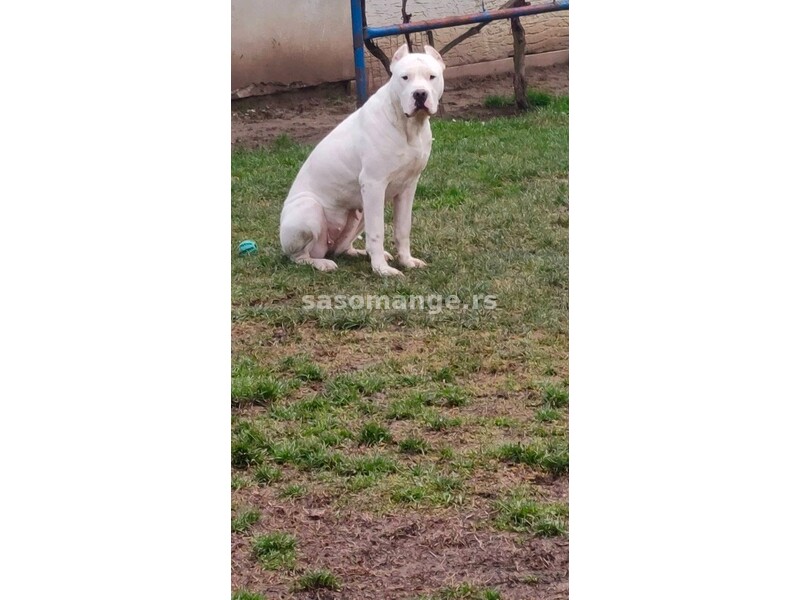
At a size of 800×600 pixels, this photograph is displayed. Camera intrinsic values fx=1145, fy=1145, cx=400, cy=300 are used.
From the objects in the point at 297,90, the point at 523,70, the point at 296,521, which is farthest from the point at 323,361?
the point at 523,70

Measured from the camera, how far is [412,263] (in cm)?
618

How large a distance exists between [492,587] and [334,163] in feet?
9.51

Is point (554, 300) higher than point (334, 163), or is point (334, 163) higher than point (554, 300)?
point (334, 163)

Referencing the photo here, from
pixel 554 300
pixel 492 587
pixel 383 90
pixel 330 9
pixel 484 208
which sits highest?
pixel 330 9

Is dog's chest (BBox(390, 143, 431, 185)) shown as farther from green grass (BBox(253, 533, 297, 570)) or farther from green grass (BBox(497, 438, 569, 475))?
green grass (BBox(253, 533, 297, 570))

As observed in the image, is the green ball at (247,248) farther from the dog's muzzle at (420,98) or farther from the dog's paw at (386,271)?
the dog's muzzle at (420,98)

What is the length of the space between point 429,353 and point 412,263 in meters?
0.73

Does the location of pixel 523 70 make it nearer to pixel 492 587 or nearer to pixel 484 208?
pixel 484 208

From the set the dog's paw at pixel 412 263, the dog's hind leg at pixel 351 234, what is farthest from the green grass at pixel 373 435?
the dog's hind leg at pixel 351 234

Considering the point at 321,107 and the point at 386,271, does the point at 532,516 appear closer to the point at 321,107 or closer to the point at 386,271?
the point at 386,271

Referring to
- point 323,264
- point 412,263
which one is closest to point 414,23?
point 412,263

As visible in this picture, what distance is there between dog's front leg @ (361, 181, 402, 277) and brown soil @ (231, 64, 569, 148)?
0.41m

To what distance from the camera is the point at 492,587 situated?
4.36 m

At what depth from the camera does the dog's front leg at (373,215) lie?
6.26 meters
